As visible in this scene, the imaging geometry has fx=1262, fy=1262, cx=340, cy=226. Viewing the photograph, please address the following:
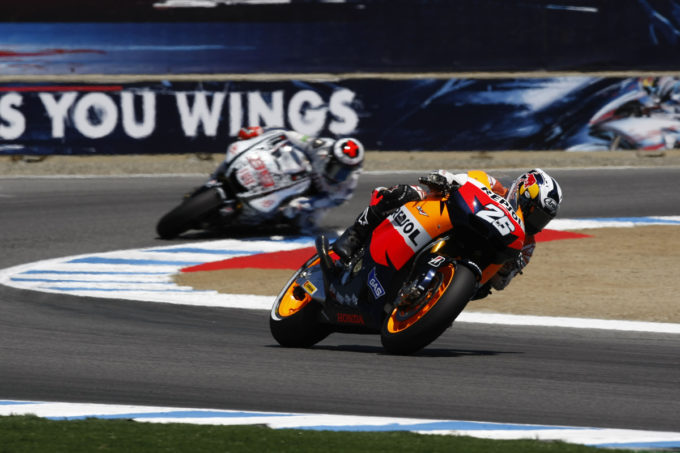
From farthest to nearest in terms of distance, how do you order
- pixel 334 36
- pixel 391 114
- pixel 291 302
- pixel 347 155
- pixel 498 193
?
pixel 334 36 < pixel 391 114 < pixel 347 155 < pixel 291 302 < pixel 498 193

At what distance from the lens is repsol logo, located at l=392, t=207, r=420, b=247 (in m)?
7.39

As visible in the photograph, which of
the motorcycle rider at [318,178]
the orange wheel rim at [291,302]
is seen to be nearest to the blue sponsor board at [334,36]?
the motorcycle rider at [318,178]

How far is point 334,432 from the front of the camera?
5488 mm

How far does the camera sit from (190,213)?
14422 millimetres

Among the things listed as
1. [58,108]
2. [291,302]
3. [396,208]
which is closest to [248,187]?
[291,302]

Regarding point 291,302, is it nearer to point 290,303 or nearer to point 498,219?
point 290,303

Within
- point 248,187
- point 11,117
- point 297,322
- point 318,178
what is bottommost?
point 11,117

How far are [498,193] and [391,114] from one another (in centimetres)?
1429

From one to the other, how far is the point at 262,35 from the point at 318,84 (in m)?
4.69

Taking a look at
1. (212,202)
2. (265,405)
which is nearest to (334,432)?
(265,405)

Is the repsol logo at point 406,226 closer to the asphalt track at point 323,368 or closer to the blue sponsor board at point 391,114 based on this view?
the asphalt track at point 323,368

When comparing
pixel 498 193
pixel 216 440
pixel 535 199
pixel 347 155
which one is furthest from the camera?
pixel 347 155

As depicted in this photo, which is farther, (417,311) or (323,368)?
(417,311)

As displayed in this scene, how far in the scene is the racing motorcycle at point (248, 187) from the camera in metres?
14.4
